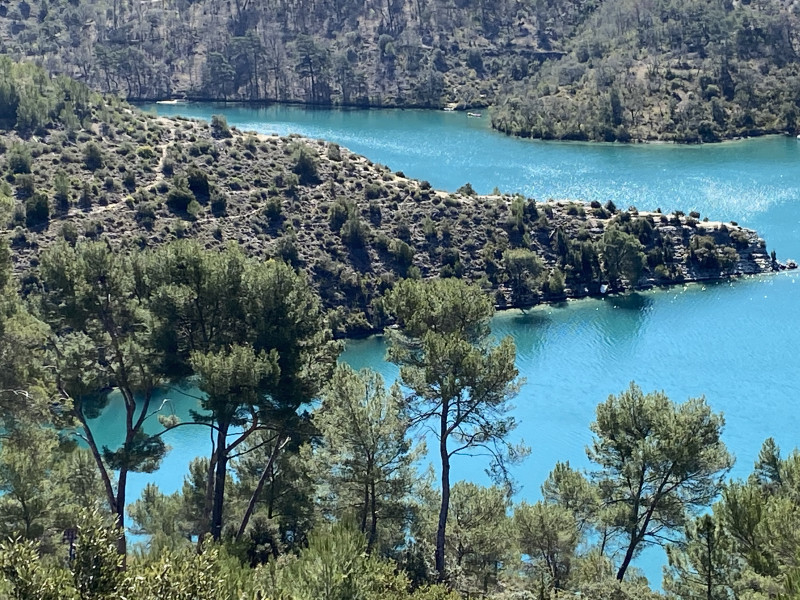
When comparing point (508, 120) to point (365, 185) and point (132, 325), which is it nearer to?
point (365, 185)

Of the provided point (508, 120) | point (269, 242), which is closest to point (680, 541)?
point (269, 242)

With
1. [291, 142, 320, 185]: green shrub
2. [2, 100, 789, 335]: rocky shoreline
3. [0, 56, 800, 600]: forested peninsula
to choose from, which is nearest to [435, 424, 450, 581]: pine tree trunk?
[0, 56, 800, 600]: forested peninsula

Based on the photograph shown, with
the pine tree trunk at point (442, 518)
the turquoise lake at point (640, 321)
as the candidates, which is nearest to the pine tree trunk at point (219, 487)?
the turquoise lake at point (640, 321)

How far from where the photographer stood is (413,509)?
99.2 ft

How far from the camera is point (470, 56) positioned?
503 feet

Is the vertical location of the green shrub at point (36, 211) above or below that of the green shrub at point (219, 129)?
below

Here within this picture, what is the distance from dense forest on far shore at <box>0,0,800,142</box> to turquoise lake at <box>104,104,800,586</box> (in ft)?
27.1

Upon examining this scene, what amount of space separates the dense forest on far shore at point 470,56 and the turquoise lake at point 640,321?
8254 mm

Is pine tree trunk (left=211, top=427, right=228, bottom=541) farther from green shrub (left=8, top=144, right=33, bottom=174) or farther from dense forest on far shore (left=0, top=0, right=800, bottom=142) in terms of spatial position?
dense forest on far shore (left=0, top=0, right=800, bottom=142)

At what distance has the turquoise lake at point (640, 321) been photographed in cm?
5388

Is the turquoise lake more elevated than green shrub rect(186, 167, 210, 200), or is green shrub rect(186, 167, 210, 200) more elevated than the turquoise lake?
green shrub rect(186, 167, 210, 200)

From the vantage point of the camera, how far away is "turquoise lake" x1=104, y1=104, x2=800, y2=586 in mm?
53875

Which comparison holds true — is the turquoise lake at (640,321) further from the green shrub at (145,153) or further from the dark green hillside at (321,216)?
the green shrub at (145,153)

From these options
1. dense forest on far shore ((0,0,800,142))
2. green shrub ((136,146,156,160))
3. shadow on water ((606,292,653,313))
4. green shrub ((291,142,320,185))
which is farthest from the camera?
dense forest on far shore ((0,0,800,142))
